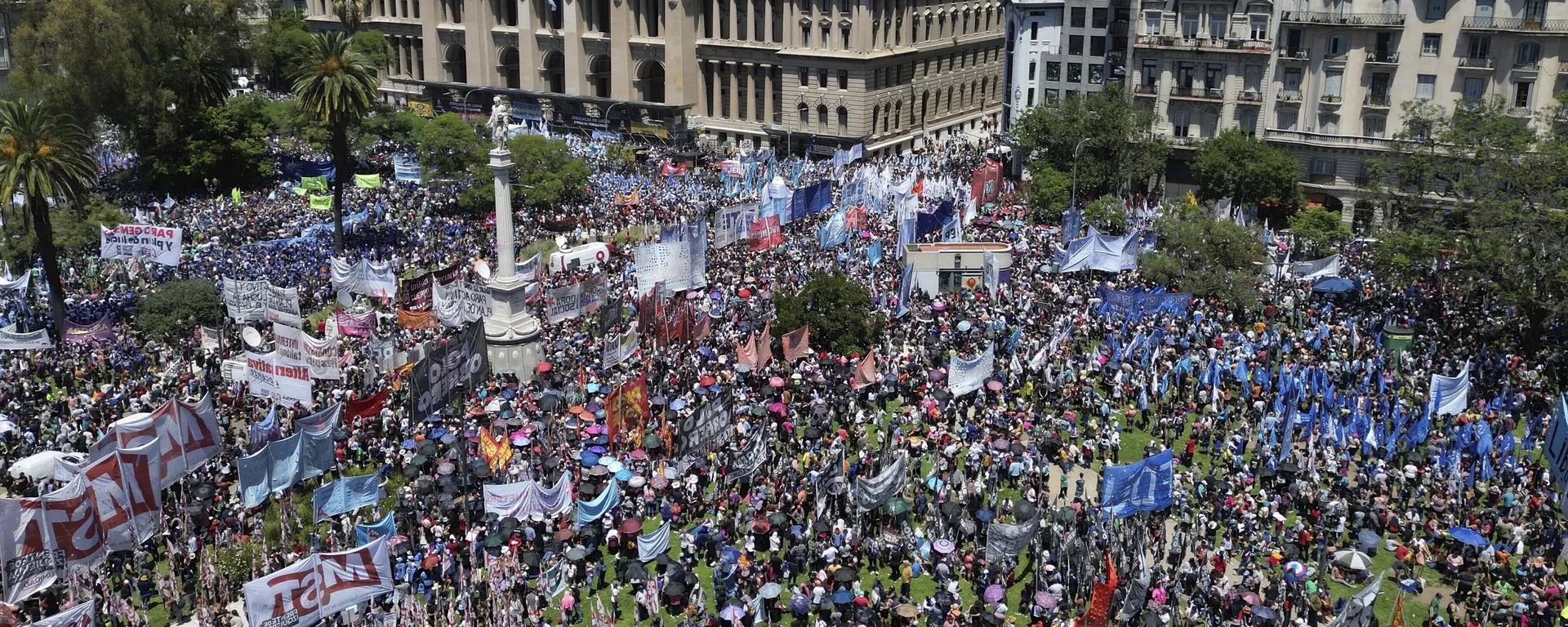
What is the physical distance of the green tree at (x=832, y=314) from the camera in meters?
47.1

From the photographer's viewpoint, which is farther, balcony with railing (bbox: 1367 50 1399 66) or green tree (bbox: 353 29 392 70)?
green tree (bbox: 353 29 392 70)

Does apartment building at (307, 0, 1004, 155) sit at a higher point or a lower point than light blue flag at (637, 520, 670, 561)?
higher

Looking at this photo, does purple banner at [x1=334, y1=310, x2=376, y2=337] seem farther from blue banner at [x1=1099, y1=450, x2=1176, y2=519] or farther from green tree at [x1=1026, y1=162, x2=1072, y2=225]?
green tree at [x1=1026, y1=162, x2=1072, y2=225]

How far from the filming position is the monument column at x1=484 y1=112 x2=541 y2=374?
46875 millimetres

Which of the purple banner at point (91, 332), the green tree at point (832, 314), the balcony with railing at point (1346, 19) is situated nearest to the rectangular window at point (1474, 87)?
the balcony with railing at point (1346, 19)

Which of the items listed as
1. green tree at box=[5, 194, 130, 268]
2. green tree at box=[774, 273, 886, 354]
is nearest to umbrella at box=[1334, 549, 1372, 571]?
green tree at box=[774, 273, 886, 354]

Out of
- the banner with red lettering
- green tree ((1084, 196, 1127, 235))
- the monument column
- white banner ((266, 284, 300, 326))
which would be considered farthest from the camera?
green tree ((1084, 196, 1127, 235))

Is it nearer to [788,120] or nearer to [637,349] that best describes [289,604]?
[637,349]

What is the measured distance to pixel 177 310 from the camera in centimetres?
4891

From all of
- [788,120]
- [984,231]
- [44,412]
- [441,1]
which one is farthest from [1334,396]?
[441,1]

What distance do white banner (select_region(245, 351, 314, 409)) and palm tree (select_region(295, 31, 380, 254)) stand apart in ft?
74.7

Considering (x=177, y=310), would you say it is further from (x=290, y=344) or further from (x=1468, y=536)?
(x=1468, y=536)

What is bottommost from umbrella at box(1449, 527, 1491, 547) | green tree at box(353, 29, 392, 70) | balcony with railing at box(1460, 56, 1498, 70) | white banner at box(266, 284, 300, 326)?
umbrella at box(1449, 527, 1491, 547)

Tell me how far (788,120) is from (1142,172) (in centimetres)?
2864
